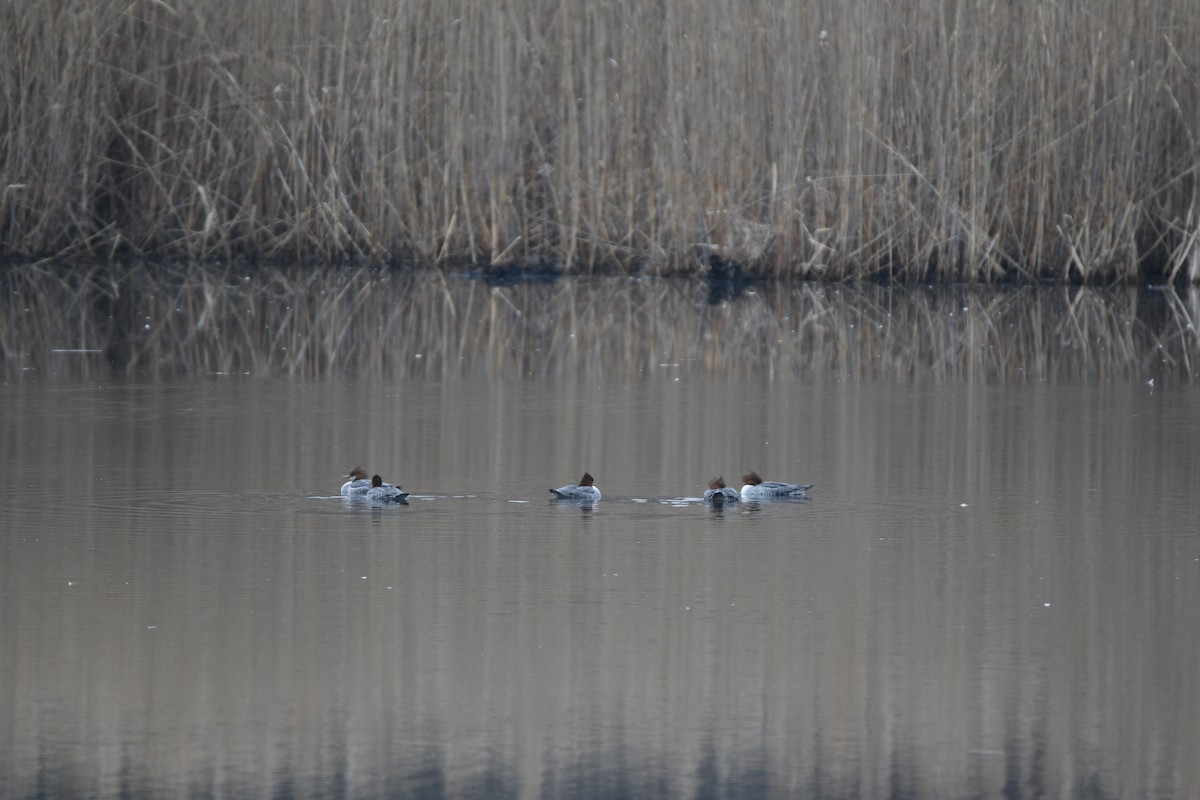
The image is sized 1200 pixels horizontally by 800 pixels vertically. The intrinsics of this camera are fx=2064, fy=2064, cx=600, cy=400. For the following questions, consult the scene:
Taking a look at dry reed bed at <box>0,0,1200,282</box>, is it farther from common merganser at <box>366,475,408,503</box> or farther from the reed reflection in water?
common merganser at <box>366,475,408,503</box>

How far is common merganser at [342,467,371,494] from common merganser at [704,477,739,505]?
1115 mm

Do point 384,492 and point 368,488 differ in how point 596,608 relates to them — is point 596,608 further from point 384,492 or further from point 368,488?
point 368,488

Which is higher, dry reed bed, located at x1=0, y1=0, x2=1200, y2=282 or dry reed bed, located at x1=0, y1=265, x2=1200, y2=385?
dry reed bed, located at x1=0, y1=0, x2=1200, y2=282

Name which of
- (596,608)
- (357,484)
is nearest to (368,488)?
(357,484)

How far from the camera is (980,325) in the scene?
490 inches

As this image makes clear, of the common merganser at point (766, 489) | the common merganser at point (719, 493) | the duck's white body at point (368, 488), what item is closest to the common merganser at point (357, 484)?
the duck's white body at point (368, 488)

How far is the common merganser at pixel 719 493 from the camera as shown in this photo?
677cm

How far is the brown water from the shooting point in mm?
4074

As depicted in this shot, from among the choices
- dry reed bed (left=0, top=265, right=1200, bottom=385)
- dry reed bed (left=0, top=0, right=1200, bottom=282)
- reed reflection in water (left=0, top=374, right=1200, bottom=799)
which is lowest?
reed reflection in water (left=0, top=374, right=1200, bottom=799)

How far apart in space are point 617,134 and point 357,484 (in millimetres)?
8817

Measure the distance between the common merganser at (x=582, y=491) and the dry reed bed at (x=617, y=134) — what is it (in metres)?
8.22

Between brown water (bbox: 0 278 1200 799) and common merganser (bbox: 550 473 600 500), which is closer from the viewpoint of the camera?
brown water (bbox: 0 278 1200 799)

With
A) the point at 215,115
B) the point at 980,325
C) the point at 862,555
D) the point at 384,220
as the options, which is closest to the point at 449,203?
the point at 384,220

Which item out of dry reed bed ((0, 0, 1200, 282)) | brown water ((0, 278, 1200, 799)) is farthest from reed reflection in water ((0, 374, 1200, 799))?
dry reed bed ((0, 0, 1200, 282))
